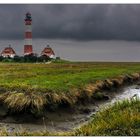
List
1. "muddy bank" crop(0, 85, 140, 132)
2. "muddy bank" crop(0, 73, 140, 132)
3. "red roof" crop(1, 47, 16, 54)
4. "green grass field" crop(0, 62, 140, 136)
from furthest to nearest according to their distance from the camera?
"red roof" crop(1, 47, 16, 54)
"muddy bank" crop(0, 73, 140, 132)
"muddy bank" crop(0, 85, 140, 132)
"green grass field" crop(0, 62, 140, 136)

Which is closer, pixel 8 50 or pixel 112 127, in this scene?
pixel 112 127

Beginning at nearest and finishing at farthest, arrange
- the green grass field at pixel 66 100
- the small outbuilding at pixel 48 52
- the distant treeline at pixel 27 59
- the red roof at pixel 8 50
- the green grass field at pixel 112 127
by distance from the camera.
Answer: the green grass field at pixel 112 127, the green grass field at pixel 66 100, the red roof at pixel 8 50, the small outbuilding at pixel 48 52, the distant treeline at pixel 27 59

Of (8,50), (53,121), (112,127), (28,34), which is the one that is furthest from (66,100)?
(112,127)

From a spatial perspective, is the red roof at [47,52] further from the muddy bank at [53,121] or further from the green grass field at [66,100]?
the muddy bank at [53,121]

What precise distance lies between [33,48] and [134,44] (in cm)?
271

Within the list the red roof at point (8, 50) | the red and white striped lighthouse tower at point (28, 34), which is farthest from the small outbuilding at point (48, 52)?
the red roof at point (8, 50)

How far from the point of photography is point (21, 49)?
49.8 ft

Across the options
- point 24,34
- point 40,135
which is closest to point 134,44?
point 24,34

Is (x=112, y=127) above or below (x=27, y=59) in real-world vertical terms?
below

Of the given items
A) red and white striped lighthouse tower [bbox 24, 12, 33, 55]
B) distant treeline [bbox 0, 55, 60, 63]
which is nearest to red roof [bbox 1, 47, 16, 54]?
red and white striped lighthouse tower [bbox 24, 12, 33, 55]

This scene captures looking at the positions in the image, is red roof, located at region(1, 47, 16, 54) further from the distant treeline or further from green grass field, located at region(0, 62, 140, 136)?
green grass field, located at region(0, 62, 140, 136)

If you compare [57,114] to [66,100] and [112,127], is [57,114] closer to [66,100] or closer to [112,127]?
[66,100]

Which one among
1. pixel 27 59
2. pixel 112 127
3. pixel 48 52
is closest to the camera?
pixel 112 127

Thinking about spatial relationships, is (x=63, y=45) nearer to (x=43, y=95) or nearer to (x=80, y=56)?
(x=80, y=56)
